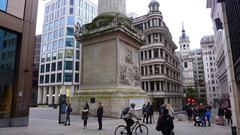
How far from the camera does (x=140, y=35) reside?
90.4 ft

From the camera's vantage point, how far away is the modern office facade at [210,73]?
11456 cm

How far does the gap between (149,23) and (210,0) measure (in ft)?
59.1

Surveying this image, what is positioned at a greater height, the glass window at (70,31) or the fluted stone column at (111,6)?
the glass window at (70,31)

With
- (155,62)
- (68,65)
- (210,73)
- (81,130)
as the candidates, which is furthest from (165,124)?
(210,73)

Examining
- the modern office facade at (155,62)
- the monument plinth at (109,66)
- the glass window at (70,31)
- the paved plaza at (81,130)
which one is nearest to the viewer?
the paved plaza at (81,130)

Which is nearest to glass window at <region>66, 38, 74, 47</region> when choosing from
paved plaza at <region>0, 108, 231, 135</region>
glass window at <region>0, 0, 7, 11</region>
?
glass window at <region>0, 0, 7, 11</region>

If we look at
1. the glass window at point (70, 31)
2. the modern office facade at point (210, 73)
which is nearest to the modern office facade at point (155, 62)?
the glass window at point (70, 31)

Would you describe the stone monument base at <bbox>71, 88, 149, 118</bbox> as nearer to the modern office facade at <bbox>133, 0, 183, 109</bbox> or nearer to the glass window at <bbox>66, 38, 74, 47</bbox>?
the modern office facade at <bbox>133, 0, 183, 109</bbox>

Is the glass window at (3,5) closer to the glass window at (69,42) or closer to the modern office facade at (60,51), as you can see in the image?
the modern office facade at (60,51)

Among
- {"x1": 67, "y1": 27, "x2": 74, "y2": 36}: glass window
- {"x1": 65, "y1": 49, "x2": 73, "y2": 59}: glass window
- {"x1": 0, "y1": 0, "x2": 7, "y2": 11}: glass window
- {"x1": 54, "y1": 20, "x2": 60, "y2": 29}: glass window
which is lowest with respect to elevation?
{"x1": 0, "y1": 0, "x2": 7, "y2": 11}: glass window

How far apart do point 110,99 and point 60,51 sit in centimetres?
5578

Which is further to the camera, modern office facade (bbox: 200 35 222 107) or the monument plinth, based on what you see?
modern office facade (bbox: 200 35 222 107)

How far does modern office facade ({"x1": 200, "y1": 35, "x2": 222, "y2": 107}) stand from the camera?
376ft

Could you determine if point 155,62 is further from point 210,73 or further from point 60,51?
point 210,73
